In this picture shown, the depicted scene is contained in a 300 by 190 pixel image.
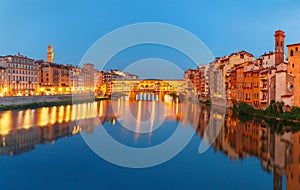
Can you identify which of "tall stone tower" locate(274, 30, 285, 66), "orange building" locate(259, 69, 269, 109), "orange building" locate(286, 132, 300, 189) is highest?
"tall stone tower" locate(274, 30, 285, 66)

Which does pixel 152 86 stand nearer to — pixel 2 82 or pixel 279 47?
pixel 2 82

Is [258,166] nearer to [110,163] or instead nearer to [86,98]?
[110,163]

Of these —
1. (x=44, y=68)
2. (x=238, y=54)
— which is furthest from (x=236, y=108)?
(x=44, y=68)

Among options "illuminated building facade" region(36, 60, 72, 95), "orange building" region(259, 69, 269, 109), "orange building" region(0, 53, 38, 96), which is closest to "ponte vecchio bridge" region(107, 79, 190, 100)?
"illuminated building facade" region(36, 60, 72, 95)

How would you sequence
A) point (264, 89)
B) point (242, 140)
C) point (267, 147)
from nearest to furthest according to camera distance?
point (267, 147), point (242, 140), point (264, 89)

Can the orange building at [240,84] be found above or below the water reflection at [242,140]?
above

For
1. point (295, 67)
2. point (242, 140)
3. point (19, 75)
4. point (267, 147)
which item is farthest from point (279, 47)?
point (19, 75)

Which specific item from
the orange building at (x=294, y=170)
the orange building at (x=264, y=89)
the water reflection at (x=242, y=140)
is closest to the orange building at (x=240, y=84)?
the orange building at (x=264, y=89)

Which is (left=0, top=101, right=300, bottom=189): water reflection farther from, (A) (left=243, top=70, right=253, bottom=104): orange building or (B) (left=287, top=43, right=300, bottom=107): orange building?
(A) (left=243, top=70, right=253, bottom=104): orange building

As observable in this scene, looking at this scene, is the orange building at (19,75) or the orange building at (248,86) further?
the orange building at (19,75)

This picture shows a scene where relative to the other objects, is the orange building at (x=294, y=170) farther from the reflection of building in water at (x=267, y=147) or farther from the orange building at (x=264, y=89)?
the orange building at (x=264, y=89)

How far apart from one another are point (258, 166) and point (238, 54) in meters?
16.8

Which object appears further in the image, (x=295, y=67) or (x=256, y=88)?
(x=256, y=88)

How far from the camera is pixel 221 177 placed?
5.65 meters
